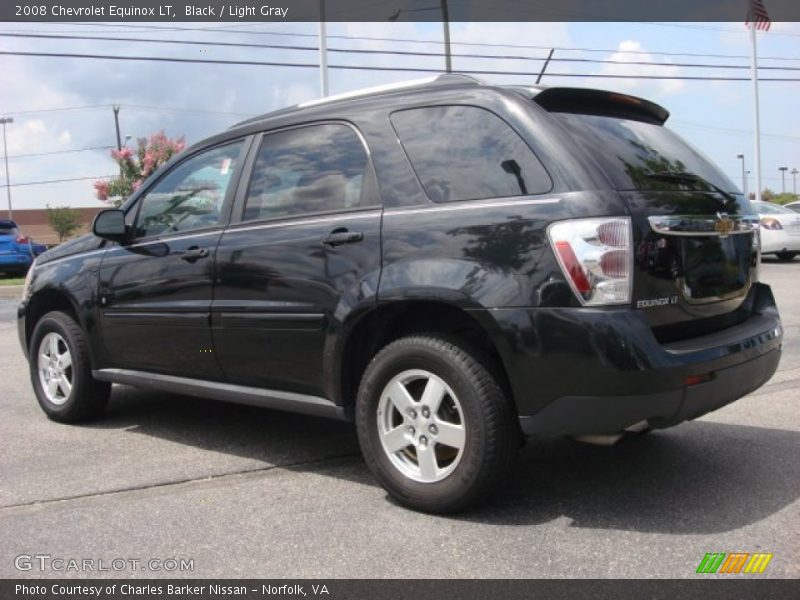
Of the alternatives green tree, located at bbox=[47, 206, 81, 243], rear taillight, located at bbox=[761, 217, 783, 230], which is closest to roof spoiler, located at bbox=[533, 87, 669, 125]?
rear taillight, located at bbox=[761, 217, 783, 230]

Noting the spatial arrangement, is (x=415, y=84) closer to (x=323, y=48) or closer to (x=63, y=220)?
(x=323, y=48)

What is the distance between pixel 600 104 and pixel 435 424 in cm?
171

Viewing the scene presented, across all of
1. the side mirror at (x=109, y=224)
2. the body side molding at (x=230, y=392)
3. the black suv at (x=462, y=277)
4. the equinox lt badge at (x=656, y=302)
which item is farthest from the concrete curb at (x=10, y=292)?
the equinox lt badge at (x=656, y=302)

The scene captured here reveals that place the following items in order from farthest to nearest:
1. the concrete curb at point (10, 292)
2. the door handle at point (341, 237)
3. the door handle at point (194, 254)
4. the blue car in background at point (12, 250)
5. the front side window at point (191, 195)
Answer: the blue car in background at point (12, 250) < the concrete curb at point (10, 292) < the front side window at point (191, 195) < the door handle at point (194, 254) < the door handle at point (341, 237)

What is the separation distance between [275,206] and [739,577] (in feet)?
8.82

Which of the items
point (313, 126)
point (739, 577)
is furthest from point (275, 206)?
point (739, 577)

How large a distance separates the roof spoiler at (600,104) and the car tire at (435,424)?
1.15m

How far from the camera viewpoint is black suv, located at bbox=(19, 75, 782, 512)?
2.97m

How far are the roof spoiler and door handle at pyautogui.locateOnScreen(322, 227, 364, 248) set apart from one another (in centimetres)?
100

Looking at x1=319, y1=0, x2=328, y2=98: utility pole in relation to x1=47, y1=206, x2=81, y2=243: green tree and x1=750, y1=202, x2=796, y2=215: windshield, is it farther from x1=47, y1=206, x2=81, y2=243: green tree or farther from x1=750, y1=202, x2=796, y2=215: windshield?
x1=47, y1=206, x2=81, y2=243: green tree

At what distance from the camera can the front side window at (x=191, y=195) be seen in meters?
4.31

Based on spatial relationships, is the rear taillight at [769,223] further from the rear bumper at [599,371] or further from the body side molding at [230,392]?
the body side molding at [230,392]

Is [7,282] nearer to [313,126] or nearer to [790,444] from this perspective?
[313,126]

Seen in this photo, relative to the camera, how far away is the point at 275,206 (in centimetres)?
399
